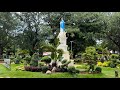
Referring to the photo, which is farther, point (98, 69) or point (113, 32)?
point (113, 32)

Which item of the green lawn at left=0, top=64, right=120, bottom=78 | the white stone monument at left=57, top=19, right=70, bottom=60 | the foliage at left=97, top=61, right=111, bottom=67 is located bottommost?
the green lawn at left=0, top=64, right=120, bottom=78

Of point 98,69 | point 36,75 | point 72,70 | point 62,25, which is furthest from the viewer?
point 62,25

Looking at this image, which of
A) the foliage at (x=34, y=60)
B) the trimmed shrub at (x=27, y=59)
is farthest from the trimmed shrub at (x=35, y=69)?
the trimmed shrub at (x=27, y=59)

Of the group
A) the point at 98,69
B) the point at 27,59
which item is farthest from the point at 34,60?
the point at 98,69

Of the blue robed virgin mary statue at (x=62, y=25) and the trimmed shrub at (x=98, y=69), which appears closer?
the trimmed shrub at (x=98, y=69)

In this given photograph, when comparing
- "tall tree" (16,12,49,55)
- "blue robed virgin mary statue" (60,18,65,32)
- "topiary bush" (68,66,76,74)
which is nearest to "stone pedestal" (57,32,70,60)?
"blue robed virgin mary statue" (60,18,65,32)

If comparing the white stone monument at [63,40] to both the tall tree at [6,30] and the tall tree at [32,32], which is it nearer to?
the tall tree at [32,32]

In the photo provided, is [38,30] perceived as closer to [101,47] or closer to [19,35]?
[19,35]

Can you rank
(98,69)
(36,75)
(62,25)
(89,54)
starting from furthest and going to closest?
(62,25), (89,54), (98,69), (36,75)

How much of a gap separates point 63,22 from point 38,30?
2.50ft

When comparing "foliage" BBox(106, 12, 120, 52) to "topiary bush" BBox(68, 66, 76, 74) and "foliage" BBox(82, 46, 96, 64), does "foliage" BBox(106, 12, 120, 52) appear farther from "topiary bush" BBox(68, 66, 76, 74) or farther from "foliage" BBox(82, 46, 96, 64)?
"topiary bush" BBox(68, 66, 76, 74)

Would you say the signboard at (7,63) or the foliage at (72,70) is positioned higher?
the signboard at (7,63)

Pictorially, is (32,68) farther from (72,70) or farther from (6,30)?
(6,30)
